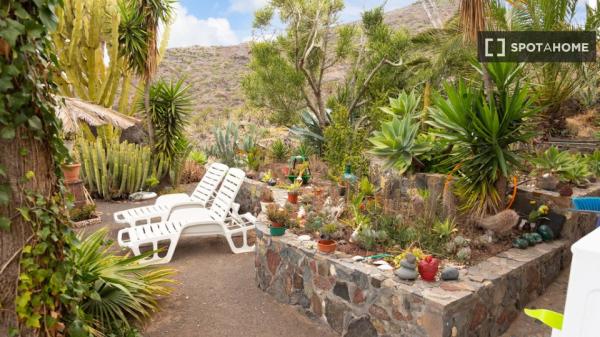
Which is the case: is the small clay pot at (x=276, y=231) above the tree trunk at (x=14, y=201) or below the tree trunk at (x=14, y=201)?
below

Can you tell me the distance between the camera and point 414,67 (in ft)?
37.2

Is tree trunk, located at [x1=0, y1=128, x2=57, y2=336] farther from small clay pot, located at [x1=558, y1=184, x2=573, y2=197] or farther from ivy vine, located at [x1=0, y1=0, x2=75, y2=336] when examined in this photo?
small clay pot, located at [x1=558, y1=184, x2=573, y2=197]

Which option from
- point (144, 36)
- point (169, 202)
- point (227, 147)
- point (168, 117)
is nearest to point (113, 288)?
point (169, 202)

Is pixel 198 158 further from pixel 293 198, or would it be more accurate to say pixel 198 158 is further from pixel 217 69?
pixel 217 69

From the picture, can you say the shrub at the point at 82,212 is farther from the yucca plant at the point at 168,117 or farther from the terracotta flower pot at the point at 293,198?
the terracotta flower pot at the point at 293,198

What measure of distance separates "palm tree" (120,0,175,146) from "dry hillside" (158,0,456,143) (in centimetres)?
924

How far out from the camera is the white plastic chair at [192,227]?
203 inches

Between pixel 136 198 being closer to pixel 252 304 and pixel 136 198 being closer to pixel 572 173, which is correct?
pixel 252 304

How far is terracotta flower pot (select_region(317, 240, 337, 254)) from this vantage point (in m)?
3.88

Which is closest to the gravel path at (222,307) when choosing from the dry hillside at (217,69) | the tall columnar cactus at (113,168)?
the tall columnar cactus at (113,168)

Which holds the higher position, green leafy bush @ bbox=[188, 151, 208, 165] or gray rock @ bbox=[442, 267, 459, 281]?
green leafy bush @ bbox=[188, 151, 208, 165]

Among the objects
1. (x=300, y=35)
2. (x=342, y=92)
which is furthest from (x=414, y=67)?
(x=300, y=35)

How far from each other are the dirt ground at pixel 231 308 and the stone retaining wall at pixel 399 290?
0.35 feet

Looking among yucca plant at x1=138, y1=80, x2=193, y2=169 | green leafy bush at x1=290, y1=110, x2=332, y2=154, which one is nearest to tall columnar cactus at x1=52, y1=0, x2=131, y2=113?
yucca plant at x1=138, y1=80, x2=193, y2=169
